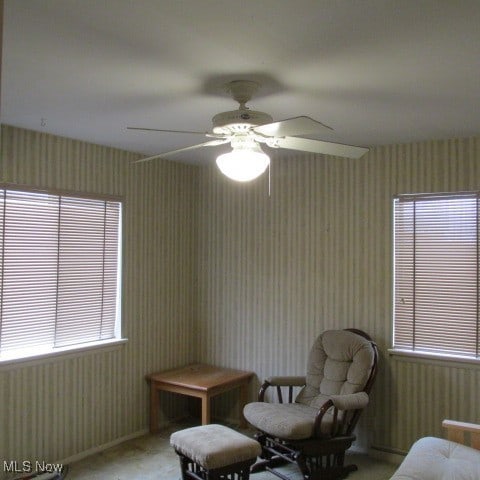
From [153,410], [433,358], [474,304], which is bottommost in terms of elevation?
[153,410]

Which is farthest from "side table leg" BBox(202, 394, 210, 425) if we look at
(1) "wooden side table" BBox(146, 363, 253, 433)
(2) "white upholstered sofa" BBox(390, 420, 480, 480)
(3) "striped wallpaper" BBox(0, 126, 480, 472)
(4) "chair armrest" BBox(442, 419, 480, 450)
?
(4) "chair armrest" BBox(442, 419, 480, 450)

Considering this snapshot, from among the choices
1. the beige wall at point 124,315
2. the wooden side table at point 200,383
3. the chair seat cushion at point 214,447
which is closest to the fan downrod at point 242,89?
the beige wall at point 124,315

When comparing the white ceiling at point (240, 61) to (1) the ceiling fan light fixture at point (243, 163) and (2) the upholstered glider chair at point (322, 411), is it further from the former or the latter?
(2) the upholstered glider chair at point (322, 411)

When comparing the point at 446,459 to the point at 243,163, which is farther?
the point at 446,459

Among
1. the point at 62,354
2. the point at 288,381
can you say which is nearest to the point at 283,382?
the point at 288,381

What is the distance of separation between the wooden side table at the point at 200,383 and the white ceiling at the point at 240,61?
88.3 inches

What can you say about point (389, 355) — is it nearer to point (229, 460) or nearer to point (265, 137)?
point (229, 460)

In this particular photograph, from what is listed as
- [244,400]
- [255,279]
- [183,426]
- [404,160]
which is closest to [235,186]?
[255,279]

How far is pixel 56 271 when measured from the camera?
12.5ft

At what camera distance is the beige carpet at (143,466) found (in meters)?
3.62

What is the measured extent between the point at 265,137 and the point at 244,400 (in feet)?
9.79
